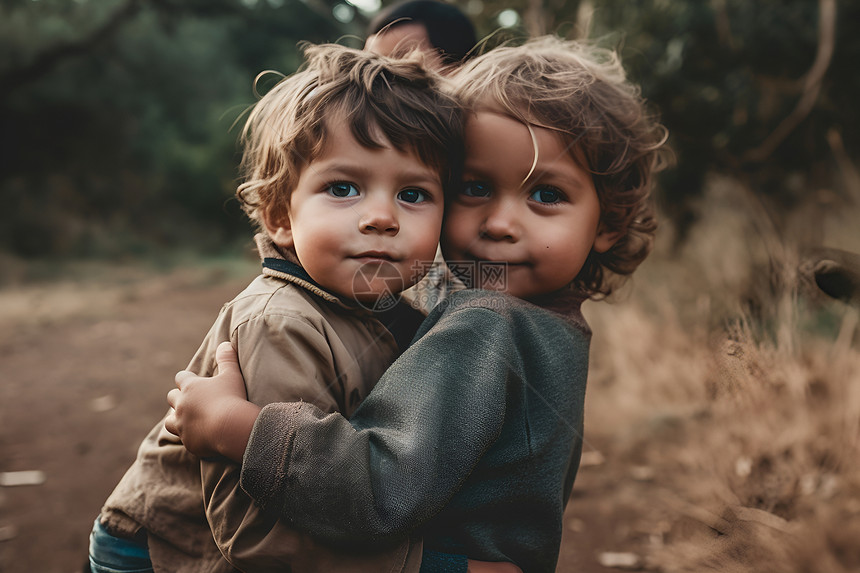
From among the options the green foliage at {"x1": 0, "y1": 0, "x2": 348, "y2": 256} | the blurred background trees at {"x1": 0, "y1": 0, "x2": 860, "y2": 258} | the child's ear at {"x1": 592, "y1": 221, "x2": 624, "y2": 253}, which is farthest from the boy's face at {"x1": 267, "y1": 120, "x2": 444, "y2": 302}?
the green foliage at {"x1": 0, "y1": 0, "x2": 348, "y2": 256}

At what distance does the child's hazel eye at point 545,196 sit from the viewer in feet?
4.81

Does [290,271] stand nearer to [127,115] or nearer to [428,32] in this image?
[428,32]

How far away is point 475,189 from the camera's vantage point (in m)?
1.49

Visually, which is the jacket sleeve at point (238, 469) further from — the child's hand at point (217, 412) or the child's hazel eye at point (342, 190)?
the child's hazel eye at point (342, 190)

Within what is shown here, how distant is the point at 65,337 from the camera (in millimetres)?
7270

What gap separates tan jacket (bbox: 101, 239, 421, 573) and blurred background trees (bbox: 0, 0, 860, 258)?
10.4ft

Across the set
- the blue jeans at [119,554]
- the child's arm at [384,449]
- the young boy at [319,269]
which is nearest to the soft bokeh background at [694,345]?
the young boy at [319,269]

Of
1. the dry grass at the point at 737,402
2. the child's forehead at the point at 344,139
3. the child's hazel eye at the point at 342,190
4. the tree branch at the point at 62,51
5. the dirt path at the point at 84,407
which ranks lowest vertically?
the dirt path at the point at 84,407

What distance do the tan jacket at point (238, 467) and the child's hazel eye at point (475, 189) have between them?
0.37 m

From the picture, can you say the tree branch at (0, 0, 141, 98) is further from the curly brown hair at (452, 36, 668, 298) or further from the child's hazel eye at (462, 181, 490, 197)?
the child's hazel eye at (462, 181, 490, 197)

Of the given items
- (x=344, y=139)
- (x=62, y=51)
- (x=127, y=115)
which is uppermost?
(x=344, y=139)

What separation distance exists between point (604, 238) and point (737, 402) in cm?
70

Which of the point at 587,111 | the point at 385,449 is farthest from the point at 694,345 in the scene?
the point at 385,449

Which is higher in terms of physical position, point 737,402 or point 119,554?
point 119,554
